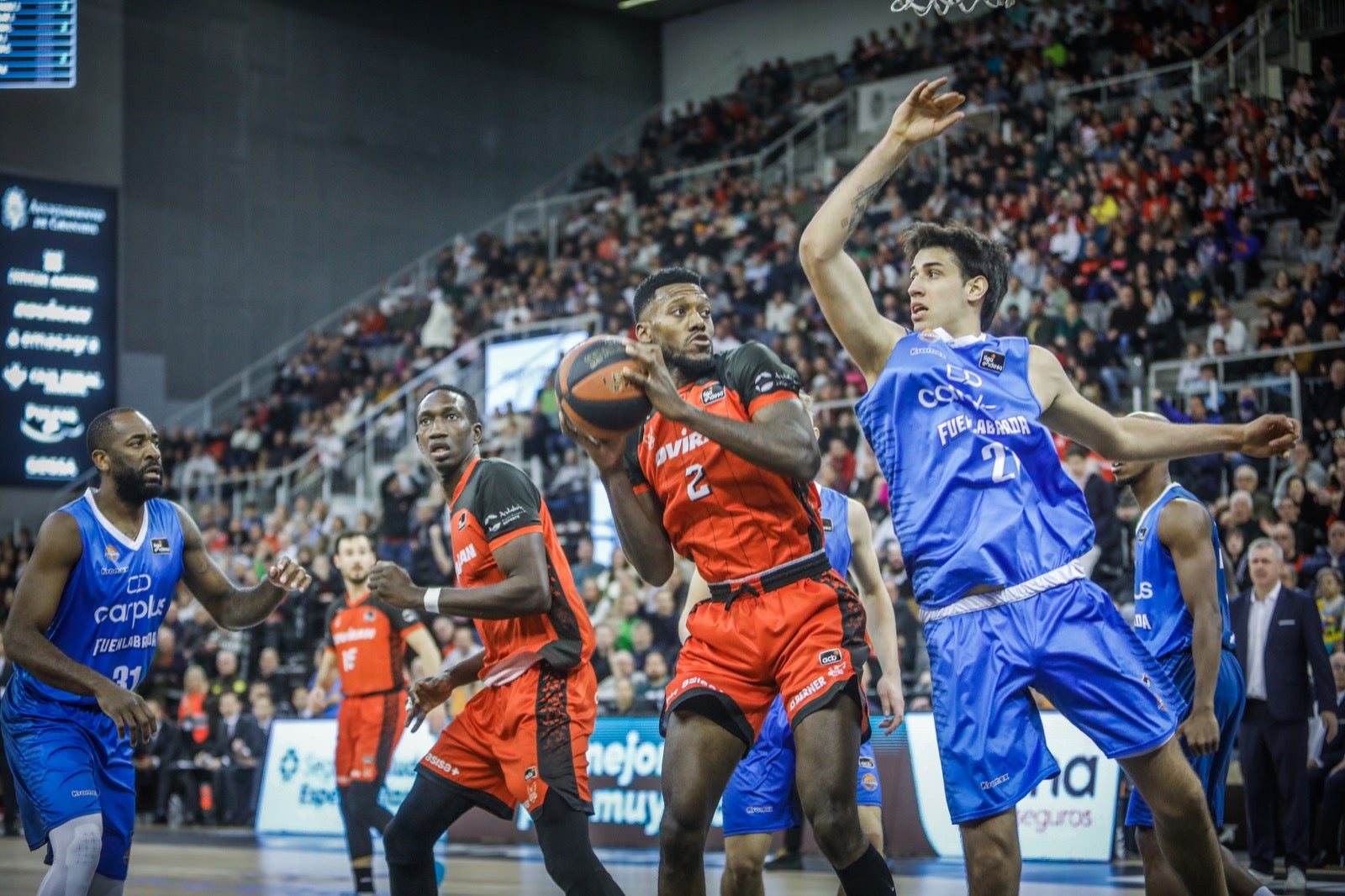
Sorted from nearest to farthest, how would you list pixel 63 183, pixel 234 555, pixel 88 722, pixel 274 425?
pixel 88 722 → pixel 234 555 → pixel 63 183 → pixel 274 425

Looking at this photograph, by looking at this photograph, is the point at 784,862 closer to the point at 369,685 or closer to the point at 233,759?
the point at 369,685

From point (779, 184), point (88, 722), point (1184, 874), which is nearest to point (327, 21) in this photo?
point (779, 184)

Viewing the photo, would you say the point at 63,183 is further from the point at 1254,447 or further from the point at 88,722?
the point at 1254,447

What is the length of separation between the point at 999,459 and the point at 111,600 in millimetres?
3336

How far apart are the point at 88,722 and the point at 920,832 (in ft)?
24.1

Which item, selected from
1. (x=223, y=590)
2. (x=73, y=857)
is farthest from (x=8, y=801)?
(x=73, y=857)

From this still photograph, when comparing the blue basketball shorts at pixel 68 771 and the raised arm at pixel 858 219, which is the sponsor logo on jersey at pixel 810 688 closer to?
the raised arm at pixel 858 219

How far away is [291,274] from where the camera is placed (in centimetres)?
2766

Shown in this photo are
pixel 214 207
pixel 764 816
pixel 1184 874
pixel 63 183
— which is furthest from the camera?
pixel 214 207

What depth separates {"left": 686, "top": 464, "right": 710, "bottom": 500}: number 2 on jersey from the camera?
4.84 m

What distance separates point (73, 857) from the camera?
5.06m

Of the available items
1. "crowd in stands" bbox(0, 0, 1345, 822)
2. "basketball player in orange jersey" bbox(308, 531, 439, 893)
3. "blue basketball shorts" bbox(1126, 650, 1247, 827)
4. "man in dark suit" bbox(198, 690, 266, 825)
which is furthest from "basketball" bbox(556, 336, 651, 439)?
"man in dark suit" bbox(198, 690, 266, 825)

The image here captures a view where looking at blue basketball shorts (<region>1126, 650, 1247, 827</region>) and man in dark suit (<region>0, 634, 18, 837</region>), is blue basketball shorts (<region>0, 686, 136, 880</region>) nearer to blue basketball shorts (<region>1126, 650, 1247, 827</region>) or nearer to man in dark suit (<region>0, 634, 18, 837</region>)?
blue basketball shorts (<region>1126, 650, 1247, 827</region>)

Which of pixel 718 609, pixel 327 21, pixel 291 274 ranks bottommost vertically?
pixel 718 609
